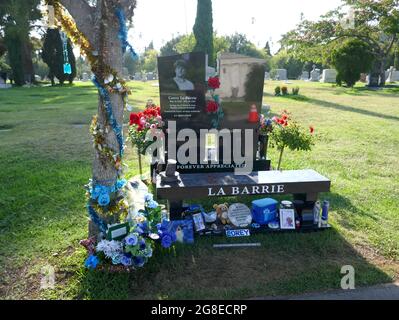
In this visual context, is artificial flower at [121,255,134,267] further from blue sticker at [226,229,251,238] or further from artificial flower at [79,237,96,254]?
blue sticker at [226,229,251,238]

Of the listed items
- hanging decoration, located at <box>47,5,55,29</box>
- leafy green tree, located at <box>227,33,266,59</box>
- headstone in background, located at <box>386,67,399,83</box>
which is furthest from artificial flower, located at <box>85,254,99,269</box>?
leafy green tree, located at <box>227,33,266,59</box>

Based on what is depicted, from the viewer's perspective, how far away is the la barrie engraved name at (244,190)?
4523mm

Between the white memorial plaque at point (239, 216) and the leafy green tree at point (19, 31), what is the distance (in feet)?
94.7

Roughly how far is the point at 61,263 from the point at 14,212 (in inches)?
69.2

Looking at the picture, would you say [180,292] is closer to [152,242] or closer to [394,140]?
[152,242]

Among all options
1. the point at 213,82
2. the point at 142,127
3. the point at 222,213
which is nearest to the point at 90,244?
the point at 222,213

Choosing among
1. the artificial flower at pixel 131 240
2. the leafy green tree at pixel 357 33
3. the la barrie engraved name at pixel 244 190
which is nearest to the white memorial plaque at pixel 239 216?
the la barrie engraved name at pixel 244 190

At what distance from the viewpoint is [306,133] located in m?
6.27

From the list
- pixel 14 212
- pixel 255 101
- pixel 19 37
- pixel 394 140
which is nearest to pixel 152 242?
pixel 14 212

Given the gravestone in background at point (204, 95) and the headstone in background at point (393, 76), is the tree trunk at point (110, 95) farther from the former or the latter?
the headstone in background at point (393, 76)

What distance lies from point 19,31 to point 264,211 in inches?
1200

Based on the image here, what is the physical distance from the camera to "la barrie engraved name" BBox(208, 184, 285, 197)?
14.8 ft

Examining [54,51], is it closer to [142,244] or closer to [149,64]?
[142,244]

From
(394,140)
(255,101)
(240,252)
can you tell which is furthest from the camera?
(394,140)
